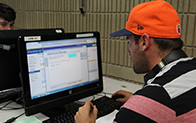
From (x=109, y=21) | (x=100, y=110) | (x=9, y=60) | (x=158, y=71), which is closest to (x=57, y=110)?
(x=100, y=110)

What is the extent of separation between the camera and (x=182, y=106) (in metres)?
0.70

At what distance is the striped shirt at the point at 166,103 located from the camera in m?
0.69

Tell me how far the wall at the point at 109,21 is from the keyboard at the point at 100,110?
0.76m

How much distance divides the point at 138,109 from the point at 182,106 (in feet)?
0.52

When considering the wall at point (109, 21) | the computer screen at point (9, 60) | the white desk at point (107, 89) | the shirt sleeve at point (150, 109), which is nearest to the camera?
the shirt sleeve at point (150, 109)

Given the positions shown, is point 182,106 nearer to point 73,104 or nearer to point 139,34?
point 139,34

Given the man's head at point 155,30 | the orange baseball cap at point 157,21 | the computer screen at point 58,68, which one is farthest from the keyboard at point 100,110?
the orange baseball cap at point 157,21

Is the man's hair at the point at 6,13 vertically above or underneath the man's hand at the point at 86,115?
above

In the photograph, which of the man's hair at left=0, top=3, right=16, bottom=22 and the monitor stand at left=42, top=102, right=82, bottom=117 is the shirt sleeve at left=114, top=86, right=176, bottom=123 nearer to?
the monitor stand at left=42, top=102, right=82, bottom=117

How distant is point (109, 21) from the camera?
2.19 m

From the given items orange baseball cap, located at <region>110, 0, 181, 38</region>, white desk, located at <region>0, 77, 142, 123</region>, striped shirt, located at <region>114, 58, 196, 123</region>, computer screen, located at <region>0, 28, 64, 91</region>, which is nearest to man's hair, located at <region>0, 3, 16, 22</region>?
computer screen, located at <region>0, 28, 64, 91</region>

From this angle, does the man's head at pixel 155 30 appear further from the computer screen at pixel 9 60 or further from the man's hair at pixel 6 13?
the man's hair at pixel 6 13

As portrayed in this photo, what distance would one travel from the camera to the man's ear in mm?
940

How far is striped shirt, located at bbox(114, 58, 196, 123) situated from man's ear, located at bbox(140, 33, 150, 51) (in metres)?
0.23
